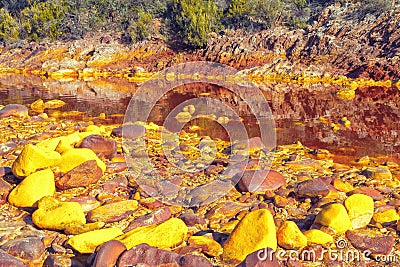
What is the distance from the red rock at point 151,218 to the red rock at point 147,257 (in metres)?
0.87

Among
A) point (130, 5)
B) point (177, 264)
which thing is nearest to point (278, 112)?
point (177, 264)

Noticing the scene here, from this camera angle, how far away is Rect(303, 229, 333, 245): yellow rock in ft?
14.8

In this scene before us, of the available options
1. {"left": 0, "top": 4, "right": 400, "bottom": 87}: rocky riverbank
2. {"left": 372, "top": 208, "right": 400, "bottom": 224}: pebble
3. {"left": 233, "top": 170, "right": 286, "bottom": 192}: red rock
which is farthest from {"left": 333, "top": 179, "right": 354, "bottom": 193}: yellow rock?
{"left": 0, "top": 4, "right": 400, "bottom": 87}: rocky riverbank

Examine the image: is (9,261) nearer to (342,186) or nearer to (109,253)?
(109,253)

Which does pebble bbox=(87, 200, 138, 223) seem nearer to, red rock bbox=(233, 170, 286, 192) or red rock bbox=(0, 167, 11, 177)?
red rock bbox=(233, 170, 286, 192)

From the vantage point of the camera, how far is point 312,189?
19.3 ft

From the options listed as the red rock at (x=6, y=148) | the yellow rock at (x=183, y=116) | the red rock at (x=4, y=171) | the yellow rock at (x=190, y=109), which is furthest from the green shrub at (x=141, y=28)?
the red rock at (x=4, y=171)

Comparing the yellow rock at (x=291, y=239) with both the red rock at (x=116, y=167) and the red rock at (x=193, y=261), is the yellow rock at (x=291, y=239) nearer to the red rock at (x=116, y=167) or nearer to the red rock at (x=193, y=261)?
the red rock at (x=193, y=261)

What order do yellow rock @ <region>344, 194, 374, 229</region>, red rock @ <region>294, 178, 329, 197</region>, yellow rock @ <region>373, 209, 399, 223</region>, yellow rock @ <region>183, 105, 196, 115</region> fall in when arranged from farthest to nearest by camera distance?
1. yellow rock @ <region>183, 105, 196, 115</region>
2. red rock @ <region>294, 178, 329, 197</region>
3. yellow rock @ <region>373, 209, 399, 223</region>
4. yellow rock @ <region>344, 194, 374, 229</region>

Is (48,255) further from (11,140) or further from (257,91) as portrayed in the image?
(257,91)

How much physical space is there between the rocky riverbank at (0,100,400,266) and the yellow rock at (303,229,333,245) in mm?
12

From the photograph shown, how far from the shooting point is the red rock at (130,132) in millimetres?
9580

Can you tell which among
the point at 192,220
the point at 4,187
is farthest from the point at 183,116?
the point at 192,220

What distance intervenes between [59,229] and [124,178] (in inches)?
71.8
